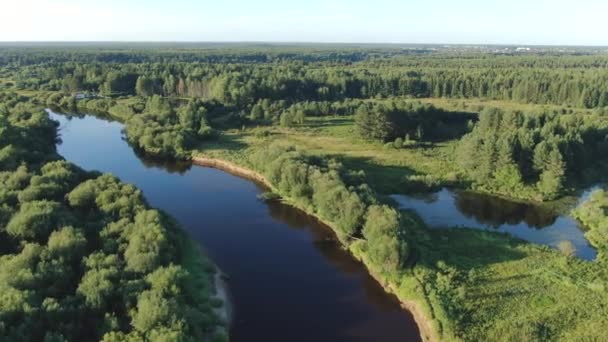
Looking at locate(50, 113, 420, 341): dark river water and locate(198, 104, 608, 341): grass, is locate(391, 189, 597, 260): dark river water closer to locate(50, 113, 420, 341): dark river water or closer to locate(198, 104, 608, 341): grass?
locate(198, 104, 608, 341): grass

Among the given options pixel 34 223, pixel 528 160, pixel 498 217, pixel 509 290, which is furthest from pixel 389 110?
pixel 34 223

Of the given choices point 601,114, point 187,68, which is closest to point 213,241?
point 601,114

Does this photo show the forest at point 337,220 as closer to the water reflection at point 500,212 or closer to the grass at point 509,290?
the grass at point 509,290

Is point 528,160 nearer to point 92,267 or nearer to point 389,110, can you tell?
point 389,110

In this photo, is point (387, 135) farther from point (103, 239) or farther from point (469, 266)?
point (103, 239)

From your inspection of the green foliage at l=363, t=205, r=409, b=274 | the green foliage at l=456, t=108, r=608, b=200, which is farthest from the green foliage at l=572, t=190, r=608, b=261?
the green foliage at l=363, t=205, r=409, b=274

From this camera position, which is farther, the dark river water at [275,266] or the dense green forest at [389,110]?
the dense green forest at [389,110]

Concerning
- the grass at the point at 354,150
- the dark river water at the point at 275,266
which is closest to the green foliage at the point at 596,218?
the grass at the point at 354,150

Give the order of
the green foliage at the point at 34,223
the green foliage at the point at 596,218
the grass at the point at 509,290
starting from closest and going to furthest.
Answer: the grass at the point at 509,290
the green foliage at the point at 34,223
the green foliage at the point at 596,218
